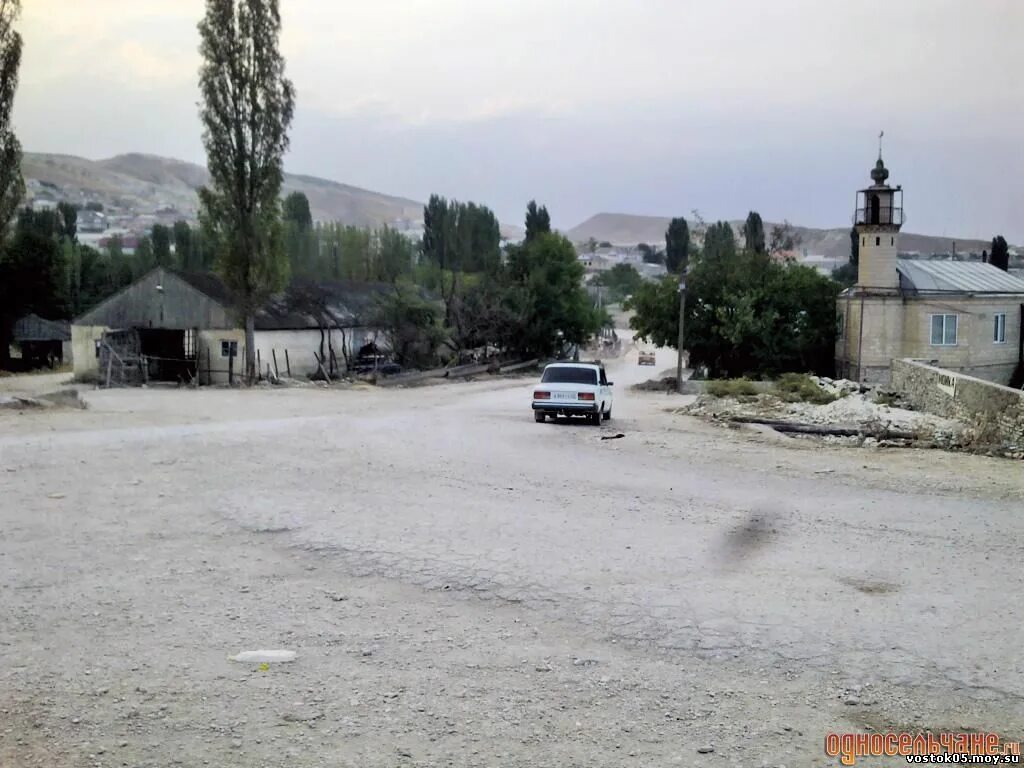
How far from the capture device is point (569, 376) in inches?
1024

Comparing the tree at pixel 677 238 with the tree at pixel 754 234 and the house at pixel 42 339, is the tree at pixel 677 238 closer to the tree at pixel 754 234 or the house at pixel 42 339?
the tree at pixel 754 234

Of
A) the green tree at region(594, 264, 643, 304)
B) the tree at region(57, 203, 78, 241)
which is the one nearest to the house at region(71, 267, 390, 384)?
the tree at region(57, 203, 78, 241)

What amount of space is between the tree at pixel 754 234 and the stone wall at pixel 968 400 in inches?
863

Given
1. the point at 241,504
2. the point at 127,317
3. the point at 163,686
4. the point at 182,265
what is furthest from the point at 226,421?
the point at 182,265

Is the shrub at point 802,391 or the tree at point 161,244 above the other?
the tree at point 161,244

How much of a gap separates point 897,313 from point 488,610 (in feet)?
128

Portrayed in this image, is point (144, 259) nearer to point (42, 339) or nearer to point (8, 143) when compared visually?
point (42, 339)

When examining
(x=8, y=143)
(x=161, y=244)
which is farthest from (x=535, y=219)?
(x=8, y=143)

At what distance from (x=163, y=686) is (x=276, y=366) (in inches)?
1539

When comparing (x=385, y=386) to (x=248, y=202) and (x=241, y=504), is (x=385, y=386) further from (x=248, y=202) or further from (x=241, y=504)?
(x=241, y=504)

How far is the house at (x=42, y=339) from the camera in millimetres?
60812

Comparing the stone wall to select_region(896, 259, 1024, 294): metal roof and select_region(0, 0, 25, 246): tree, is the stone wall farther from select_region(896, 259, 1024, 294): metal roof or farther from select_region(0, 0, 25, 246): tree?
select_region(0, 0, 25, 246): tree

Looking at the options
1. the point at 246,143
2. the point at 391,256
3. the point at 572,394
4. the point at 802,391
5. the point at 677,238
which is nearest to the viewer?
the point at 572,394

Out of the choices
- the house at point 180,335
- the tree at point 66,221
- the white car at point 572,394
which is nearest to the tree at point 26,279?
the house at point 180,335
